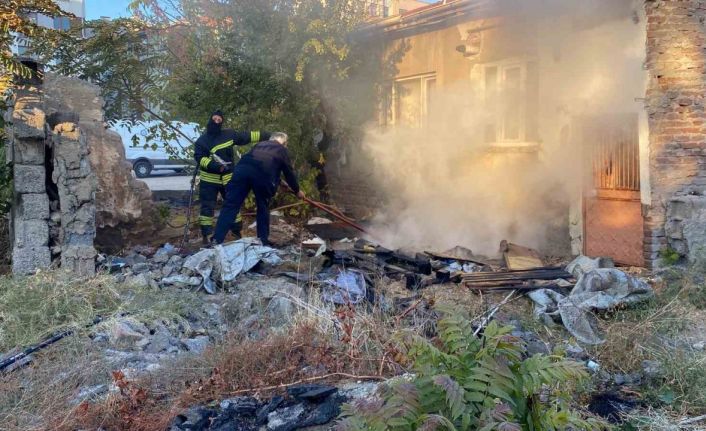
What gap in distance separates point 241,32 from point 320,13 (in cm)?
139

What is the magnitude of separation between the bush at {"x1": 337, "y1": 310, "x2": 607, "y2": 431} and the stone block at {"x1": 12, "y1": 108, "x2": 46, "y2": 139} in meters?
5.68

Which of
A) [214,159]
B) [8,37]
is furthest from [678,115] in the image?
[8,37]

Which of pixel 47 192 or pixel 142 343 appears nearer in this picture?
pixel 142 343

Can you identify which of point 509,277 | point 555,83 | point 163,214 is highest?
point 555,83

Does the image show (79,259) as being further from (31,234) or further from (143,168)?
(143,168)

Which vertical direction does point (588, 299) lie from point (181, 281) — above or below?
below

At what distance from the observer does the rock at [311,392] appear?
3721 millimetres

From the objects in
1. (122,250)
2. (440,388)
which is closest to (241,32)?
(122,250)

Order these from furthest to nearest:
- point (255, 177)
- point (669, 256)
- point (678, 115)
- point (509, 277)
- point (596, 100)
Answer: point (255, 177)
point (596, 100)
point (669, 256)
point (678, 115)
point (509, 277)

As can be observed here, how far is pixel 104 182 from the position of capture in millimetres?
8641

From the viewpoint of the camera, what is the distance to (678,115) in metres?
7.06

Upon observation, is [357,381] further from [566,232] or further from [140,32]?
[140,32]

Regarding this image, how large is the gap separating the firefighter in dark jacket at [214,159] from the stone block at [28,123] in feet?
7.96

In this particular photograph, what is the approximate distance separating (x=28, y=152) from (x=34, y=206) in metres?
0.61
